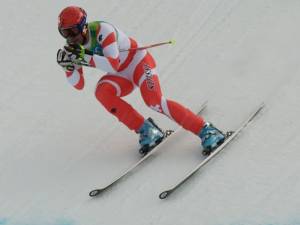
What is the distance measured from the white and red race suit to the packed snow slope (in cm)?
40

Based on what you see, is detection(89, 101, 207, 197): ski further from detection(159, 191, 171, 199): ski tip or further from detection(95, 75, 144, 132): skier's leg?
detection(159, 191, 171, 199): ski tip

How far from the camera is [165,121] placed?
7547 mm

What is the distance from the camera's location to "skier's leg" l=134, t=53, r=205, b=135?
21.9 ft

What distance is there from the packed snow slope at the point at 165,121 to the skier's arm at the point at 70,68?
0.82 metres

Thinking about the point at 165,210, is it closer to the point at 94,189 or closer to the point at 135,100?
the point at 94,189

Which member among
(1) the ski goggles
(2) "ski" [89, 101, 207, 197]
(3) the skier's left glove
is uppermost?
(1) the ski goggles

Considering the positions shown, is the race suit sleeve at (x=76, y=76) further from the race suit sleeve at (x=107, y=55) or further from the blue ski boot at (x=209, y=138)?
the blue ski boot at (x=209, y=138)

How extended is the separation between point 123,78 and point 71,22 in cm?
78

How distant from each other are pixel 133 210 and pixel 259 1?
4.55 meters

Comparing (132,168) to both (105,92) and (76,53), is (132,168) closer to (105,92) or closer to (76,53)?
(105,92)

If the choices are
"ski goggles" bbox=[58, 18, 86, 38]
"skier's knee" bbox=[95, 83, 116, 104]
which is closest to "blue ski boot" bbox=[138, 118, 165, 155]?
"skier's knee" bbox=[95, 83, 116, 104]

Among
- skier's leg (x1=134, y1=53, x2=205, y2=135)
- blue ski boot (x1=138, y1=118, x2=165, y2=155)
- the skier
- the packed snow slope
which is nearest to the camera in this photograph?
the packed snow slope

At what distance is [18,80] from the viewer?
8.81m

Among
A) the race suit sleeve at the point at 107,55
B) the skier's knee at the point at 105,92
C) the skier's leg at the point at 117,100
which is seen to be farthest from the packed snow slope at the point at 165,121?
the race suit sleeve at the point at 107,55
